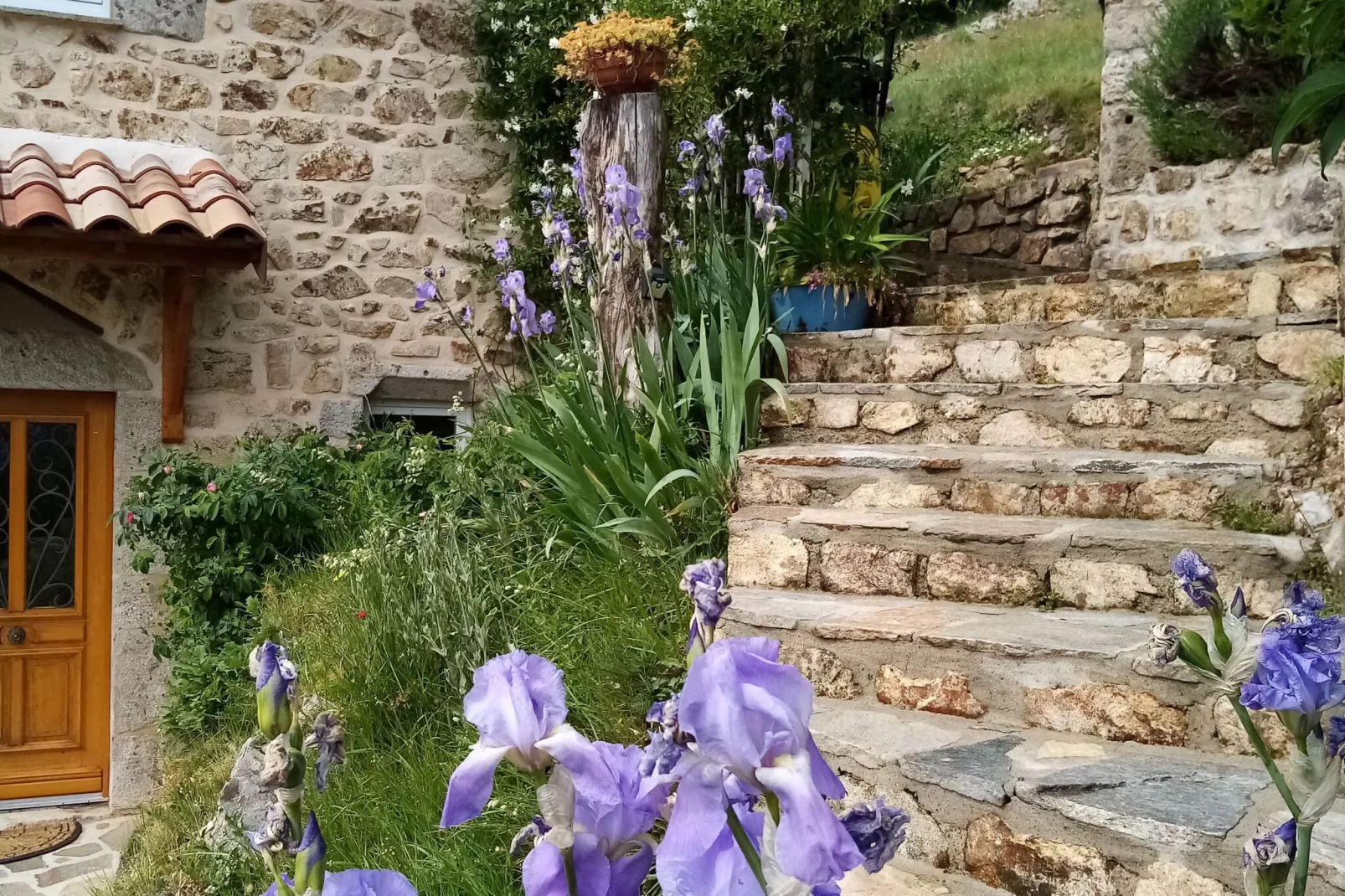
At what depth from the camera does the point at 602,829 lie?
571mm

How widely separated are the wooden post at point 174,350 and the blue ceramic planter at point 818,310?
110 inches

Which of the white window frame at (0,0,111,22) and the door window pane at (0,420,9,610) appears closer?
the white window frame at (0,0,111,22)

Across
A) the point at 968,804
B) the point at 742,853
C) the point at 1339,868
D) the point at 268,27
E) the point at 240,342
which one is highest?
the point at 268,27

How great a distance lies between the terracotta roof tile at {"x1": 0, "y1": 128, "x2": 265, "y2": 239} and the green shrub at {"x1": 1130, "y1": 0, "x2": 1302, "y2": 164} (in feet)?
13.6

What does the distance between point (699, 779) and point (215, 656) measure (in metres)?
4.38

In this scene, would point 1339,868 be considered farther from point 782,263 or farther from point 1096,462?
point 782,263

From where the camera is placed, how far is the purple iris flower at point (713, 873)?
49cm

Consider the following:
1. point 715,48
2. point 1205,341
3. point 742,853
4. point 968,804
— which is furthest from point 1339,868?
point 715,48

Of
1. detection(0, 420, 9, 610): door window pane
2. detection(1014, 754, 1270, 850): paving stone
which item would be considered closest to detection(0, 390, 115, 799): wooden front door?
detection(0, 420, 9, 610): door window pane

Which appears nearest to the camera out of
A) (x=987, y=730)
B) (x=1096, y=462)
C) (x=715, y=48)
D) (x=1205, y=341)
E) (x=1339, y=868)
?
(x=1339, y=868)

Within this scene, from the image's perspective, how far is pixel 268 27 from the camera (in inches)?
198

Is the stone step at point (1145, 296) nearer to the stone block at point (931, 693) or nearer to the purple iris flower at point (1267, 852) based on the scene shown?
the stone block at point (931, 693)

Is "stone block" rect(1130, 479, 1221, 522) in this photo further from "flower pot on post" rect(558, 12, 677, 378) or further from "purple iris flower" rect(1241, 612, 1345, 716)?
"purple iris flower" rect(1241, 612, 1345, 716)

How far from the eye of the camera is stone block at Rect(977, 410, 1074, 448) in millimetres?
3141
